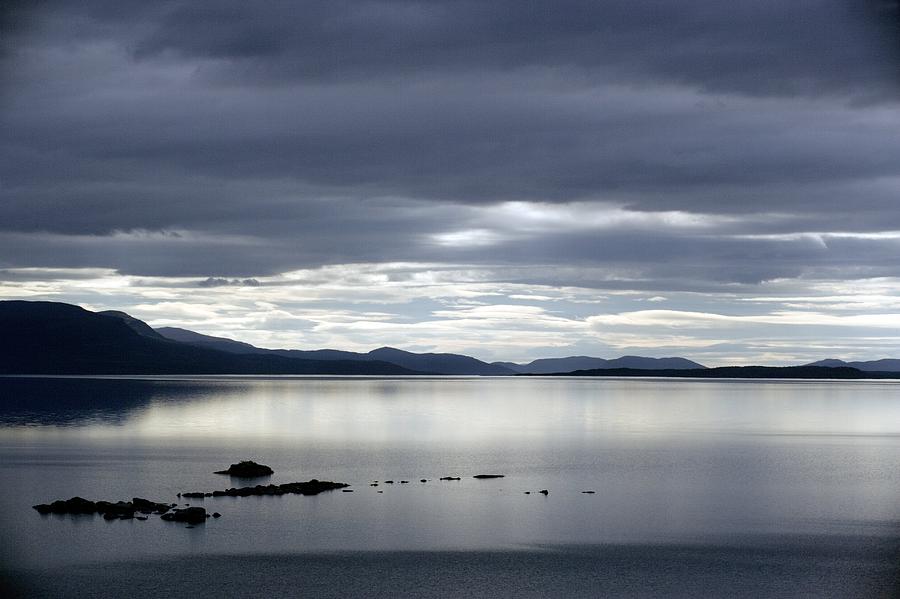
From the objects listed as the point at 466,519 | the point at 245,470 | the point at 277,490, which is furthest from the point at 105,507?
the point at 466,519

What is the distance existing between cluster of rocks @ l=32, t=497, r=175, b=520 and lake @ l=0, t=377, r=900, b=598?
1162 millimetres

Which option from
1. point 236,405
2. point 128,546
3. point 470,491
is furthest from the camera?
point 236,405

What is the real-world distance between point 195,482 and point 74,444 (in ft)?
118

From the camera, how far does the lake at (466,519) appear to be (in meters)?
42.2

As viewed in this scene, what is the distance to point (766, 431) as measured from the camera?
5167 inches

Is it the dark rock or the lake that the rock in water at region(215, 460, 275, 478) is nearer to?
the lake

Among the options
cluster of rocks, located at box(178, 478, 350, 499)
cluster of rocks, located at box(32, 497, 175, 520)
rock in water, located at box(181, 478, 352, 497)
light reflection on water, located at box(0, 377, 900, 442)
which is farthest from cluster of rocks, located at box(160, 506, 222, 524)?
light reflection on water, located at box(0, 377, 900, 442)

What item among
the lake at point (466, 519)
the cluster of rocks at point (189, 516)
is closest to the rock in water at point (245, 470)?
the lake at point (466, 519)

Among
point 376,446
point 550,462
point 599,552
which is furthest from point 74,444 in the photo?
point 599,552

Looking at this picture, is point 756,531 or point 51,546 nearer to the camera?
point 51,546

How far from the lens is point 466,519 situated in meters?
55.9

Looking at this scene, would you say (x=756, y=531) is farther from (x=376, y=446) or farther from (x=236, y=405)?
(x=236, y=405)

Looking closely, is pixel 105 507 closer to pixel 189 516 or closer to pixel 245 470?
pixel 189 516

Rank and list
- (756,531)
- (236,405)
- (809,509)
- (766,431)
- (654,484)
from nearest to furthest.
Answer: (756,531), (809,509), (654,484), (766,431), (236,405)
